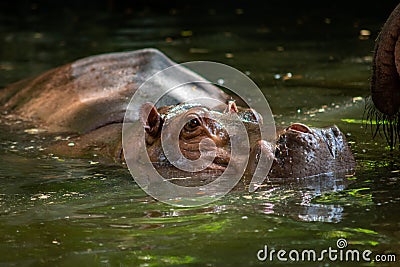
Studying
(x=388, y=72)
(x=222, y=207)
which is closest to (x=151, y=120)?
(x=222, y=207)

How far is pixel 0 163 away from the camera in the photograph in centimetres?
586

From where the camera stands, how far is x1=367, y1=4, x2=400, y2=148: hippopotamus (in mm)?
4629

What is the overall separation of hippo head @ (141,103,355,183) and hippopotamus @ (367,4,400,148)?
11.4 inches

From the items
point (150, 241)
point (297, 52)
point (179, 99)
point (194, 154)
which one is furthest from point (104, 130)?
point (297, 52)

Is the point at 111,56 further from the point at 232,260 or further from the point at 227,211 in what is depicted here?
the point at 232,260

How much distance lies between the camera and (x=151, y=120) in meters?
5.55

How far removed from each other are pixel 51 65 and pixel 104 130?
4.23m
